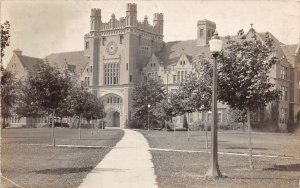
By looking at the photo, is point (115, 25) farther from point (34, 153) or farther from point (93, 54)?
point (34, 153)

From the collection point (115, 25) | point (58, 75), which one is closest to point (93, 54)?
point (115, 25)

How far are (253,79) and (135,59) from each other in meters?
57.8

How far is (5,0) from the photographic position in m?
15.2

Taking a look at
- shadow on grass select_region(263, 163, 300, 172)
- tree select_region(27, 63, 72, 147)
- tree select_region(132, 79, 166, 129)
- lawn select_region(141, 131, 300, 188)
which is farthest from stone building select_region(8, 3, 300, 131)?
shadow on grass select_region(263, 163, 300, 172)

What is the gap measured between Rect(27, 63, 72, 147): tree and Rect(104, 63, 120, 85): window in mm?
48131

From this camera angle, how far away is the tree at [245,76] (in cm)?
1645

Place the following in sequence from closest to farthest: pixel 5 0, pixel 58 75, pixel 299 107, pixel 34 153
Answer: pixel 5 0
pixel 34 153
pixel 58 75
pixel 299 107


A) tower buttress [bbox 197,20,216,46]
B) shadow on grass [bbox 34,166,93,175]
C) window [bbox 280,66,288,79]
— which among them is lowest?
shadow on grass [bbox 34,166,93,175]

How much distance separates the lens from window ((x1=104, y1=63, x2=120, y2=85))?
74062mm

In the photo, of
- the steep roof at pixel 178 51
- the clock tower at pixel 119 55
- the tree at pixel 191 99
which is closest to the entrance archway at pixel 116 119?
the clock tower at pixel 119 55

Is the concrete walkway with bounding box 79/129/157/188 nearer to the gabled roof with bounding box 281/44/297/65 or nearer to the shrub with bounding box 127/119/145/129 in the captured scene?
the gabled roof with bounding box 281/44/297/65

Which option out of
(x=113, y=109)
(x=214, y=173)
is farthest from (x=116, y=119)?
(x=214, y=173)

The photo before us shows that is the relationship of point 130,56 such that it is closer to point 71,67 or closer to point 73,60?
point 71,67

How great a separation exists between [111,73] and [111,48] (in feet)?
12.6
